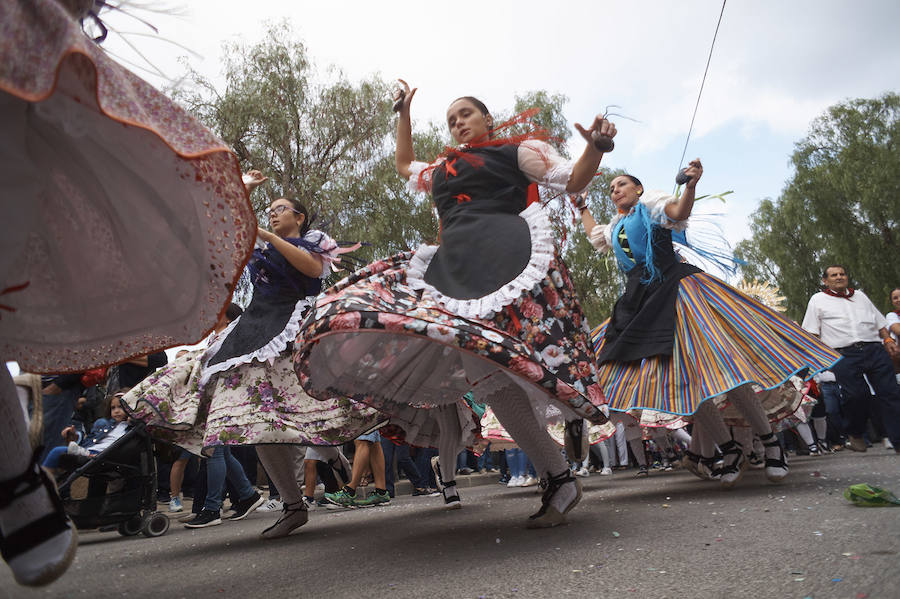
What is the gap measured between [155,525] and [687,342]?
3.81 m

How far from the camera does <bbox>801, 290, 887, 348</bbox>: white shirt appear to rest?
6.70 m

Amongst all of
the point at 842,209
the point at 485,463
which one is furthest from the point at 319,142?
the point at 842,209

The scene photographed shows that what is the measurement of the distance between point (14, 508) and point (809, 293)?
22207 millimetres

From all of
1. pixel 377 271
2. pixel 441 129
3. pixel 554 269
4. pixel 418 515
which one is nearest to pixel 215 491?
pixel 418 515

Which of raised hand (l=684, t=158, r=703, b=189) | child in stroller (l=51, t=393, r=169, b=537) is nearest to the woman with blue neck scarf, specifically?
raised hand (l=684, t=158, r=703, b=189)

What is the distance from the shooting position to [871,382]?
6.68 meters

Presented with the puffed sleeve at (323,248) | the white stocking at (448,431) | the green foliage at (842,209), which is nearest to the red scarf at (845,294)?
the white stocking at (448,431)

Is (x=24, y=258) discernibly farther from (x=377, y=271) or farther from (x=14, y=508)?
(x=377, y=271)

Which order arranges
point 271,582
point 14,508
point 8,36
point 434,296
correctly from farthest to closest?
point 434,296 < point 271,582 < point 14,508 < point 8,36

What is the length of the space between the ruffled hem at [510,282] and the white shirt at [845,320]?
5105 millimetres

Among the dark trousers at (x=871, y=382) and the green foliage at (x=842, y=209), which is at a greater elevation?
the green foliage at (x=842, y=209)

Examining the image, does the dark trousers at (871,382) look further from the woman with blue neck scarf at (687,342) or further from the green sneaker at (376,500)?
the green sneaker at (376,500)

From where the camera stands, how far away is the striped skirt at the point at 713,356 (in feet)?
11.8

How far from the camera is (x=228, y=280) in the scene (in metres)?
1.81
